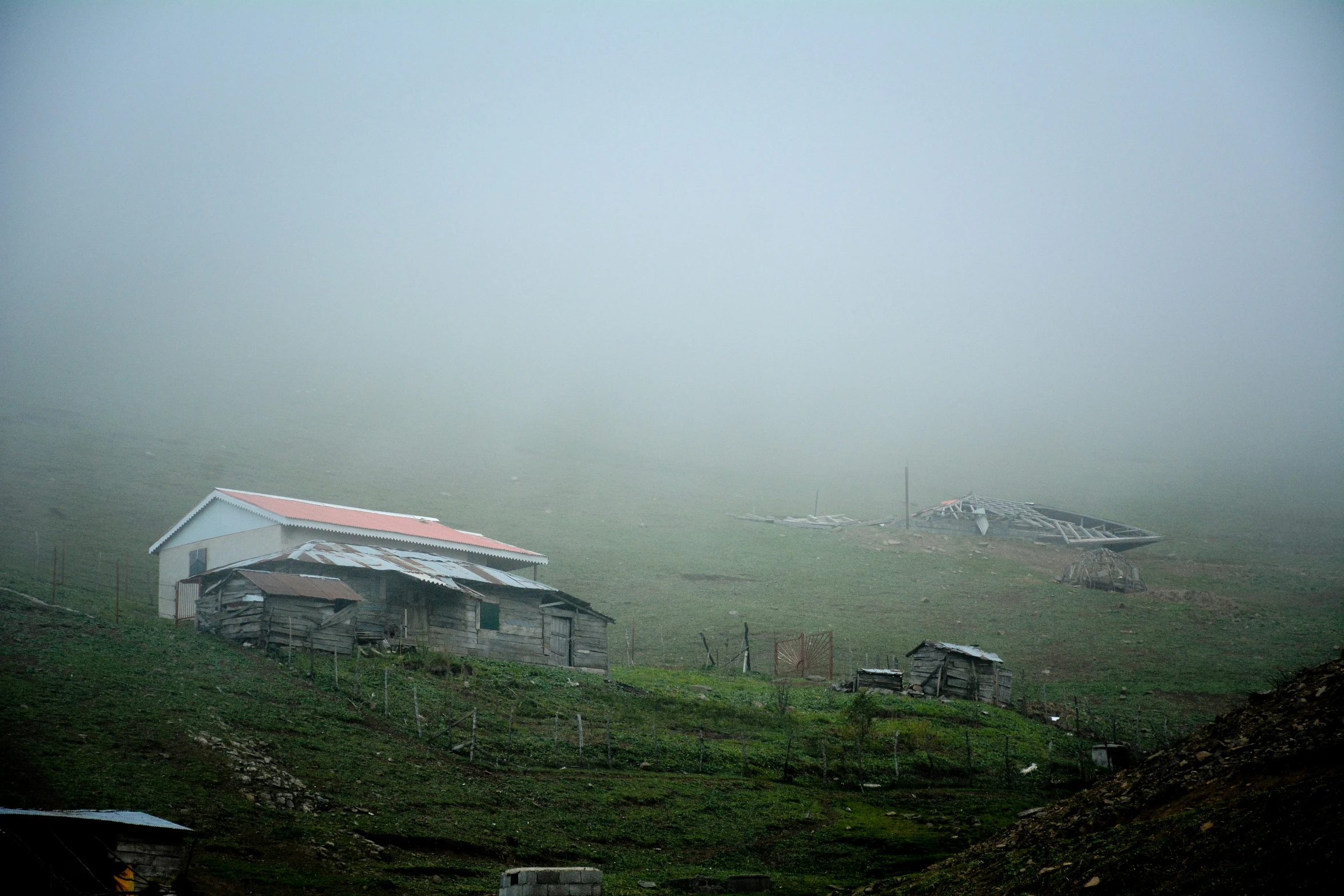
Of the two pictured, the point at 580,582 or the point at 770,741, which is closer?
the point at 770,741

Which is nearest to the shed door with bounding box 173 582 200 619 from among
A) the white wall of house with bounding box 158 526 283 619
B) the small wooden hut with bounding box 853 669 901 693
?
the white wall of house with bounding box 158 526 283 619

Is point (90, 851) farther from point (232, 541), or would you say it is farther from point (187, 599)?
point (232, 541)

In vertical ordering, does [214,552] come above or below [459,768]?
above

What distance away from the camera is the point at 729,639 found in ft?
164

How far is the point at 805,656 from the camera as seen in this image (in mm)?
45812

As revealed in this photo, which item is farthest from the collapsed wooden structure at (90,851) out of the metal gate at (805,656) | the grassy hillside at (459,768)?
the metal gate at (805,656)

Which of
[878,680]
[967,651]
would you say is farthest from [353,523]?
[967,651]

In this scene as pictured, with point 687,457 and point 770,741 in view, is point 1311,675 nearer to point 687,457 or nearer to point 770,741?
point 770,741

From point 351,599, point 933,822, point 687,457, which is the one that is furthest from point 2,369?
point 933,822

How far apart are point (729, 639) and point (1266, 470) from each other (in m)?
94.1

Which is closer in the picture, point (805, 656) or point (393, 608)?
point (393, 608)

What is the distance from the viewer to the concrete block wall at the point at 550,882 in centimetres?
1458

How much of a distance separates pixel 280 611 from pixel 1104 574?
49499mm

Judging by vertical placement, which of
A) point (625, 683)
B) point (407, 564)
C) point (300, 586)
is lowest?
point (625, 683)
